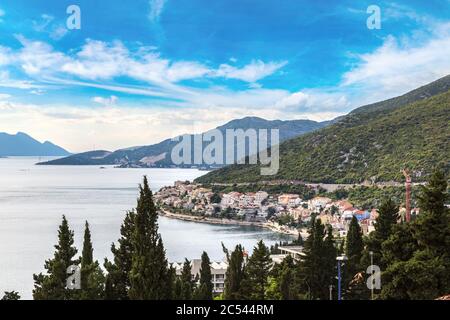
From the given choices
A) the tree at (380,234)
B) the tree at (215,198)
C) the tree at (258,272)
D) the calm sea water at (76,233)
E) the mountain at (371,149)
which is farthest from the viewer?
the tree at (215,198)

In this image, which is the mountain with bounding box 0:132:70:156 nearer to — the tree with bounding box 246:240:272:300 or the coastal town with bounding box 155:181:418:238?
the coastal town with bounding box 155:181:418:238

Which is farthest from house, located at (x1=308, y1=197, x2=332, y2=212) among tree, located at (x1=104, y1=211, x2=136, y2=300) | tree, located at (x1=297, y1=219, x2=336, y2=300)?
tree, located at (x1=104, y1=211, x2=136, y2=300)

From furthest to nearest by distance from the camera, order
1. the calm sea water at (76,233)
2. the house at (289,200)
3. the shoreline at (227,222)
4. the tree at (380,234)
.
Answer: the house at (289,200) < the shoreline at (227,222) < the calm sea water at (76,233) < the tree at (380,234)

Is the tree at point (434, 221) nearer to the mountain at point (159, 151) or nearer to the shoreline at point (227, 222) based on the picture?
the shoreline at point (227, 222)

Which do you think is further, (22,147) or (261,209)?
(22,147)

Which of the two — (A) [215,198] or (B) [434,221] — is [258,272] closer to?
(B) [434,221]

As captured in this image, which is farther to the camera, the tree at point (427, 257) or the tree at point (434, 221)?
the tree at point (434, 221)

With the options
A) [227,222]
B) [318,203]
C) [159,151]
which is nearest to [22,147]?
[159,151]

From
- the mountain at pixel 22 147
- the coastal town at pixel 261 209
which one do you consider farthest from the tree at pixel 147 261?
the mountain at pixel 22 147
